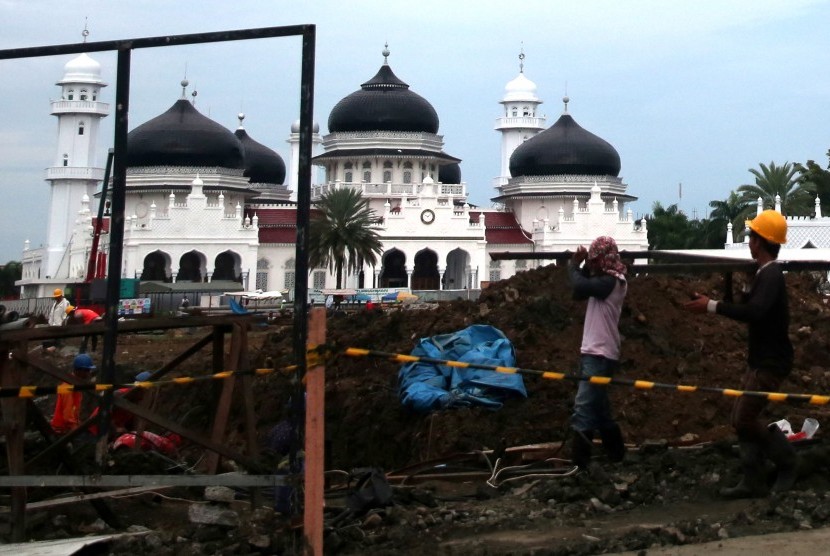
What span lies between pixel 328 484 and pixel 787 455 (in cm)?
233

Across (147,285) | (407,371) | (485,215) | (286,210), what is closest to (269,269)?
(286,210)

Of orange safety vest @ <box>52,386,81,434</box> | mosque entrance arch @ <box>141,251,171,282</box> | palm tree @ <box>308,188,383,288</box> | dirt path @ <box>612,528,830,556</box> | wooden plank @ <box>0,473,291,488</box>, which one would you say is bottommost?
dirt path @ <box>612,528,830,556</box>

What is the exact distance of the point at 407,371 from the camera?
9641 mm

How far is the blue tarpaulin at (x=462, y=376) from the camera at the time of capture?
29.9 feet

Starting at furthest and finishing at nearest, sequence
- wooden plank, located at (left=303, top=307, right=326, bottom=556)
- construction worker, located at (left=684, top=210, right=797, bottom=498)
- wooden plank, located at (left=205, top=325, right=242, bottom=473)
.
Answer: wooden plank, located at (left=205, top=325, right=242, bottom=473) → construction worker, located at (left=684, top=210, right=797, bottom=498) → wooden plank, located at (left=303, top=307, right=326, bottom=556)

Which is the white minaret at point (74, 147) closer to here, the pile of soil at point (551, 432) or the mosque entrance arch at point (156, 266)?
the mosque entrance arch at point (156, 266)

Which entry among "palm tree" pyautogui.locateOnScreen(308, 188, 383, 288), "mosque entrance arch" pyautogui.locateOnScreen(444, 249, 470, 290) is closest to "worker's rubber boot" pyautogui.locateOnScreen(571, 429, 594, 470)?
"palm tree" pyautogui.locateOnScreen(308, 188, 383, 288)

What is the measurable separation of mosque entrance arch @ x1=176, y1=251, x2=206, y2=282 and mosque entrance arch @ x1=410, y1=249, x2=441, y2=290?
363 inches

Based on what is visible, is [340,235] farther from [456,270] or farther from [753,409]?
[753,409]

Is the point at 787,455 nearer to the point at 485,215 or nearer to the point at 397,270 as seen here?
the point at 397,270

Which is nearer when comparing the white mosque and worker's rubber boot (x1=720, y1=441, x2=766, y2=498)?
worker's rubber boot (x1=720, y1=441, x2=766, y2=498)

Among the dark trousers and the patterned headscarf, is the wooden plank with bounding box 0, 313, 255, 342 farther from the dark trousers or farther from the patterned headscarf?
the dark trousers

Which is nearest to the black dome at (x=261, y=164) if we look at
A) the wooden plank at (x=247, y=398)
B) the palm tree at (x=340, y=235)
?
the palm tree at (x=340, y=235)

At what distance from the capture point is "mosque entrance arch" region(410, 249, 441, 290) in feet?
215
